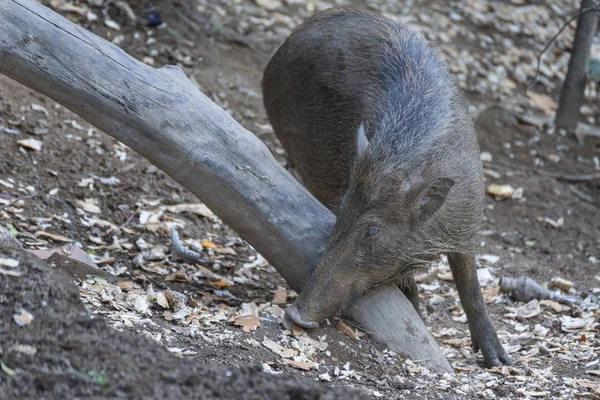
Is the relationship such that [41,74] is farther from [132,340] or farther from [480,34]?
[480,34]

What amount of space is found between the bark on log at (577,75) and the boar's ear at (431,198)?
467cm

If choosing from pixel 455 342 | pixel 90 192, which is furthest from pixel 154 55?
pixel 455 342

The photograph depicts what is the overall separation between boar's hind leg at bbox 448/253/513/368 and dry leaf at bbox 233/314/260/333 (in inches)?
54.6

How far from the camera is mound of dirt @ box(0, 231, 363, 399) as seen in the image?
2.59 meters

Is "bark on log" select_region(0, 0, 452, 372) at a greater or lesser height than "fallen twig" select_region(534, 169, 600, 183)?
lesser

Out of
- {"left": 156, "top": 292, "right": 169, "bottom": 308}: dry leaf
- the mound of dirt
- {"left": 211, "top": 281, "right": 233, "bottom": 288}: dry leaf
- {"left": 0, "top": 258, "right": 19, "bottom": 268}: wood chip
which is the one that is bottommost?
{"left": 211, "top": 281, "right": 233, "bottom": 288}: dry leaf

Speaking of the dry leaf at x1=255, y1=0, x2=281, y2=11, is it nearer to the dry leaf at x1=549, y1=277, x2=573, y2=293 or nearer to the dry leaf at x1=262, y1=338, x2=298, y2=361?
the dry leaf at x1=549, y1=277, x2=573, y2=293

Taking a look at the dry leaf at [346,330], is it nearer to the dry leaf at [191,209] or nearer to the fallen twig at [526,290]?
the fallen twig at [526,290]

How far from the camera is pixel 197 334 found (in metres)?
3.81

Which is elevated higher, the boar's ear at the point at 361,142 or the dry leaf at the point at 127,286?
the boar's ear at the point at 361,142

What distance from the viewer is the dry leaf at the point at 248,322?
159 inches

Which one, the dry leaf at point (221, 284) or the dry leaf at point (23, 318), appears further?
the dry leaf at point (221, 284)

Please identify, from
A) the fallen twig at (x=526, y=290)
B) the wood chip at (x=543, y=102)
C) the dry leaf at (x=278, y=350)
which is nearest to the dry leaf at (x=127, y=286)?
the dry leaf at (x=278, y=350)

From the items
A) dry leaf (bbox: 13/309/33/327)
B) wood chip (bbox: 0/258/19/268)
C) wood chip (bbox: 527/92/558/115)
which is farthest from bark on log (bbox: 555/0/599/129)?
dry leaf (bbox: 13/309/33/327)
